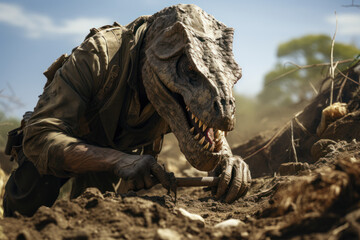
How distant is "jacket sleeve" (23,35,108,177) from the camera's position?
274 cm

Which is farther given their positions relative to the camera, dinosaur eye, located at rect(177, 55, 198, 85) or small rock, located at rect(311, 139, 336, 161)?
small rock, located at rect(311, 139, 336, 161)

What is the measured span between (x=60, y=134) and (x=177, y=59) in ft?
2.81

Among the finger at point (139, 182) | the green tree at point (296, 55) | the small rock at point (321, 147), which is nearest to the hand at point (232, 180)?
the finger at point (139, 182)

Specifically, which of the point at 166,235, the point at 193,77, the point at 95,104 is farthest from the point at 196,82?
the point at 166,235

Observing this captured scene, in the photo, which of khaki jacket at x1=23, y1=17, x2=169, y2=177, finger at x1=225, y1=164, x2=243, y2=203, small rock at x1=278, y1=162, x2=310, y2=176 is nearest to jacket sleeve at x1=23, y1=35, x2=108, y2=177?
khaki jacket at x1=23, y1=17, x2=169, y2=177

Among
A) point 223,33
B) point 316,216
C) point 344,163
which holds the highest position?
point 223,33

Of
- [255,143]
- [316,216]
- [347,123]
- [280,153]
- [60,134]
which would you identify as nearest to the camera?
[316,216]

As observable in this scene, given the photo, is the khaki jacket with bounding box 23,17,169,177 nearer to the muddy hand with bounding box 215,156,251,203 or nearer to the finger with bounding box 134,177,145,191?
the finger with bounding box 134,177,145,191

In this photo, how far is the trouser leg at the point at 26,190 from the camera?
11.1 feet

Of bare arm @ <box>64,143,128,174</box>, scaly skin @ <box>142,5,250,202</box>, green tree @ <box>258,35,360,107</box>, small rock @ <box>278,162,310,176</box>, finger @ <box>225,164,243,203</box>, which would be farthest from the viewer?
green tree @ <box>258,35,360,107</box>

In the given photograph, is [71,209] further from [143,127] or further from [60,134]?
[143,127]

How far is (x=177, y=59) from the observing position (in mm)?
2822

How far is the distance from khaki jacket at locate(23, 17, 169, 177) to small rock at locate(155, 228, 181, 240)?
111cm

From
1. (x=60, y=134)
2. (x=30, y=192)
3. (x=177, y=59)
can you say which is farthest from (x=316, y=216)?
(x=30, y=192)
